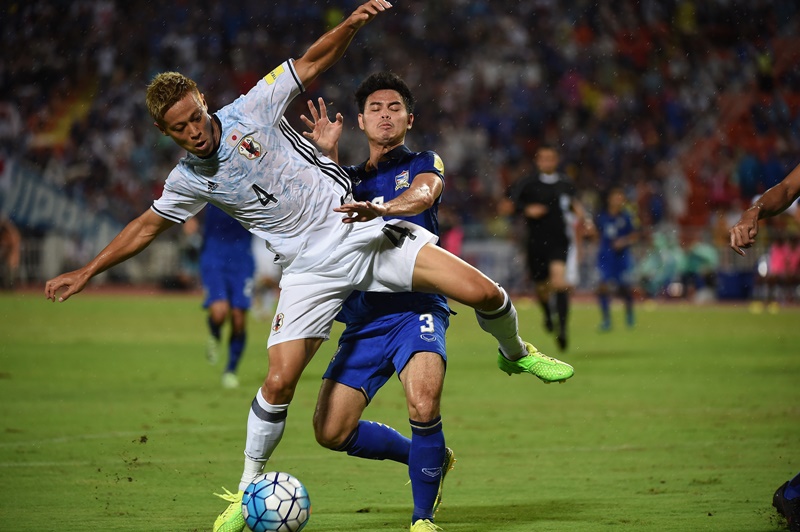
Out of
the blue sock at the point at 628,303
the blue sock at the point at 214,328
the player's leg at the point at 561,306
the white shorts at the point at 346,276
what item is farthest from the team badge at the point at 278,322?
the blue sock at the point at 628,303

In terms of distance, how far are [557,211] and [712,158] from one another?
13781mm

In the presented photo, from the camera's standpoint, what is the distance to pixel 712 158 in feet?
90.2

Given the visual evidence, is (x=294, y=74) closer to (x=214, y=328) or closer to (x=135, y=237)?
(x=135, y=237)

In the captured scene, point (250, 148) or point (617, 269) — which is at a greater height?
point (250, 148)

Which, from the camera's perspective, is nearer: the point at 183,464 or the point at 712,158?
the point at 183,464

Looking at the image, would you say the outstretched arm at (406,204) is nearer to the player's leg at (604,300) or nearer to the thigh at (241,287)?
the thigh at (241,287)

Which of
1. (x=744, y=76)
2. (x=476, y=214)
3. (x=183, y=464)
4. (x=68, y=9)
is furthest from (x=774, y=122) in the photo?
(x=183, y=464)

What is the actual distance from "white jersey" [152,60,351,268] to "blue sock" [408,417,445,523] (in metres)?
1.03

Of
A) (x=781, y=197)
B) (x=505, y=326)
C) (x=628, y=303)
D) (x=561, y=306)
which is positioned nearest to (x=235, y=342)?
(x=561, y=306)

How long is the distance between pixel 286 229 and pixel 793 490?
278 centimetres

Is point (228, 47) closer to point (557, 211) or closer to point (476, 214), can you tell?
point (476, 214)

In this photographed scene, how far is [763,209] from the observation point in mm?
5055

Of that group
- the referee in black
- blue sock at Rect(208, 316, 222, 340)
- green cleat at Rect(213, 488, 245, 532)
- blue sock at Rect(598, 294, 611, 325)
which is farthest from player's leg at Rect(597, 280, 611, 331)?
green cleat at Rect(213, 488, 245, 532)

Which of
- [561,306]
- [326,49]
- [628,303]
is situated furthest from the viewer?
[628,303]
